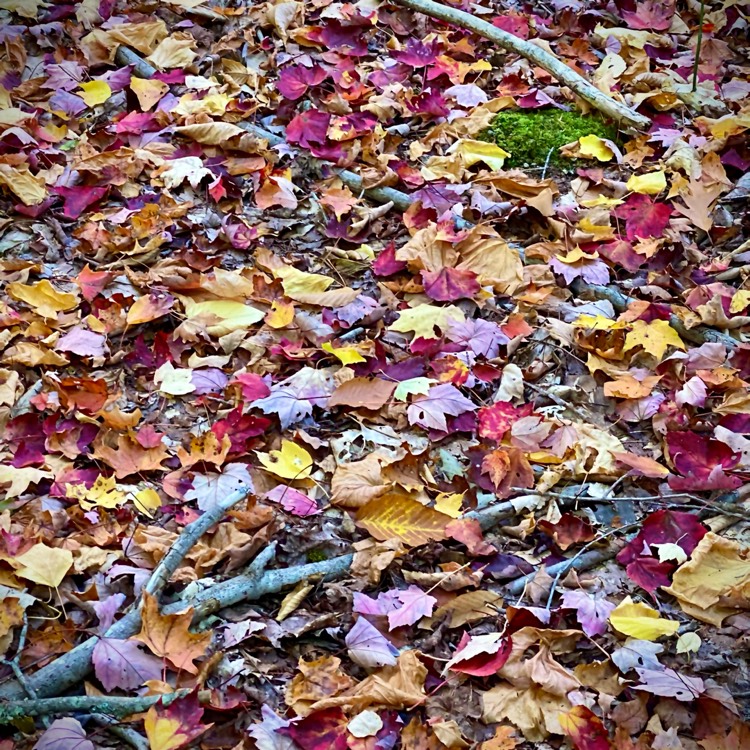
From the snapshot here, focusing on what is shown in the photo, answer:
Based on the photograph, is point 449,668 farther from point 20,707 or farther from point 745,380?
point 745,380

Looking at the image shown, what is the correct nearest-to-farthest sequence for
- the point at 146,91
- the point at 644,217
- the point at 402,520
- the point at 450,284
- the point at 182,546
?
the point at 182,546
the point at 402,520
the point at 450,284
the point at 644,217
the point at 146,91

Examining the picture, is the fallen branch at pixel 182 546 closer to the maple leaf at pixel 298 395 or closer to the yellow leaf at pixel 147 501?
the yellow leaf at pixel 147 501

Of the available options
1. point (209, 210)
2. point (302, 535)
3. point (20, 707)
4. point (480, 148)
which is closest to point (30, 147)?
point (209, 210)

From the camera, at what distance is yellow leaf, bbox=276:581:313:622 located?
2.25 meters

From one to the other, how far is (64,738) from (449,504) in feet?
4.11

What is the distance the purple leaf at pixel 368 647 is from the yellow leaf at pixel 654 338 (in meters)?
1.47

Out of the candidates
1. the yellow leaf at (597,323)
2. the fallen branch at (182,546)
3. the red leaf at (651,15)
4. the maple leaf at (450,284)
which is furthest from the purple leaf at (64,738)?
the red leaf at (651,15)

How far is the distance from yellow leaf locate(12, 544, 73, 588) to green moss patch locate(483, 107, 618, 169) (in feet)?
8.77

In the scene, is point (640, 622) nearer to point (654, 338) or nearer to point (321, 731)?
point (321, 731)

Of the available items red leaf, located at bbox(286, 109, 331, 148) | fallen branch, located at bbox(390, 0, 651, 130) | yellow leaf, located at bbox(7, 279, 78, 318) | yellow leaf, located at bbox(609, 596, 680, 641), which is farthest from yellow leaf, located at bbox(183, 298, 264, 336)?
fallen branch, located at bbox(390, 0, 651, 130)

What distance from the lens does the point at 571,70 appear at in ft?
13.4

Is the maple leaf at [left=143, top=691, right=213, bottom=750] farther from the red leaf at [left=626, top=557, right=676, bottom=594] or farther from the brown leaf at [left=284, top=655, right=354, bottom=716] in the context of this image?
the red leaf at [left=626, top=557, right=676, bottom=594]

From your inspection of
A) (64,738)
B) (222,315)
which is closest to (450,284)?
(222,315)

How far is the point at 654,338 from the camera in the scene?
9.81ft
